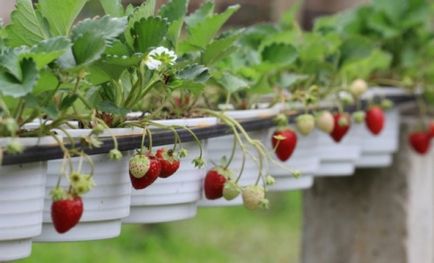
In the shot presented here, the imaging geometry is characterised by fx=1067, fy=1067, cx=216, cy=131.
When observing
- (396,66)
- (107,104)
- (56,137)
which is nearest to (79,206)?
(56,137)

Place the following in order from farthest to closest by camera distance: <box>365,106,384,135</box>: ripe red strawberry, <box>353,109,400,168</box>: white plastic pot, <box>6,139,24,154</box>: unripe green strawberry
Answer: <box>353,109,400,168</box>: white plastic pot → <box>365,106,384,135</box>: ripe red strawberry → <box>6,139,24,154</box>: unripe green strawberry

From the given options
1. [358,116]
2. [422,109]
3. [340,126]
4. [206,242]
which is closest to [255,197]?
[340,126]

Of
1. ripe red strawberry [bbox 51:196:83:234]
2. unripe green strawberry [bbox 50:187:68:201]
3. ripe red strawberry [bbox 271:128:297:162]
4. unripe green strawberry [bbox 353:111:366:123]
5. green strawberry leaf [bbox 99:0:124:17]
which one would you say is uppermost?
green strawberry leaf [bbox 99:0:124:17]

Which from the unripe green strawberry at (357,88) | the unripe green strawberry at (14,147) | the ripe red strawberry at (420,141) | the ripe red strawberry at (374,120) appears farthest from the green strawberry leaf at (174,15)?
the ripe red strawberry at (420,141)

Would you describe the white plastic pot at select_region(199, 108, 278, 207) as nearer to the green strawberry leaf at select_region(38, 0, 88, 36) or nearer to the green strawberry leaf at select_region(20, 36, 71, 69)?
the green strawberry leaf at select_region(38, 0, 88, 36)

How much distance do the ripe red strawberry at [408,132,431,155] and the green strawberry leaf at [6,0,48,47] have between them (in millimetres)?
1417

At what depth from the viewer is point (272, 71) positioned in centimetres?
204

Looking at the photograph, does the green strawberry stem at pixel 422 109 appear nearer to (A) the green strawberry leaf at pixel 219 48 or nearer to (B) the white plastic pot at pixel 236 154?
(B) the white plastic pot at pixel 236 154

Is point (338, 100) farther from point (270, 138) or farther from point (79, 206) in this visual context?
point (79, 206)

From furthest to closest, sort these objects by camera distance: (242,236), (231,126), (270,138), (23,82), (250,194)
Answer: (242,236) < (270,138) < (231,126) < (250,194) < (23,82)

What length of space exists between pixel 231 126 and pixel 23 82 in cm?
55

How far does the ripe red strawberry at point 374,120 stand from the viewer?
2.29 meters

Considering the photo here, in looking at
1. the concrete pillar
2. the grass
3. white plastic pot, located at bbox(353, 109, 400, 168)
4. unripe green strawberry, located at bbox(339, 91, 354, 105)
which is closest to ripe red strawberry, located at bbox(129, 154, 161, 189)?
unripe green strawberry, located at bbox(339, 91, 354, 105)

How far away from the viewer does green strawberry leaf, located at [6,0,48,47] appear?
1.33 meters
